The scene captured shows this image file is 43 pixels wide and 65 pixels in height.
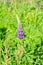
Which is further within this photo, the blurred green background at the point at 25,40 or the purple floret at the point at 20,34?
the purple floret at the point at 20,34

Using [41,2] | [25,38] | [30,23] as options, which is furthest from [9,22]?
[41,2]

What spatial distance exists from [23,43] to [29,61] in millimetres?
316

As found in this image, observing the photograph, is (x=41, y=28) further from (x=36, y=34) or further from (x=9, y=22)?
(x=9, y=22)

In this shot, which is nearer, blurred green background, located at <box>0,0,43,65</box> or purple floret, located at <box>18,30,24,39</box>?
blurred green background, located at <box>0,0,43,65</box>

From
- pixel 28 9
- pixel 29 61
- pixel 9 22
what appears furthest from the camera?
pixel 28 9

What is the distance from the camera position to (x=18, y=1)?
6.31 metres

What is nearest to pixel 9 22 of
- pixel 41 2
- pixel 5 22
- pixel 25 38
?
pixel 5 22

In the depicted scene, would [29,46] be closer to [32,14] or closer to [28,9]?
[32,14]

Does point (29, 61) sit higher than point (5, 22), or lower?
lower

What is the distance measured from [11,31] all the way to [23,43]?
0.32 m

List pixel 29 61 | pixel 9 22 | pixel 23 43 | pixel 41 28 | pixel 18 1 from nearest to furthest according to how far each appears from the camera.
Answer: pixel 29 61, pixel 23 43, pixel 41 28, pixel 9 22, pixel 18 1

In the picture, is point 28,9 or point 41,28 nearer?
point 41,28

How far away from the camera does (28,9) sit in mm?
4816

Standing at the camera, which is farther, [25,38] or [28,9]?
[28,9]
